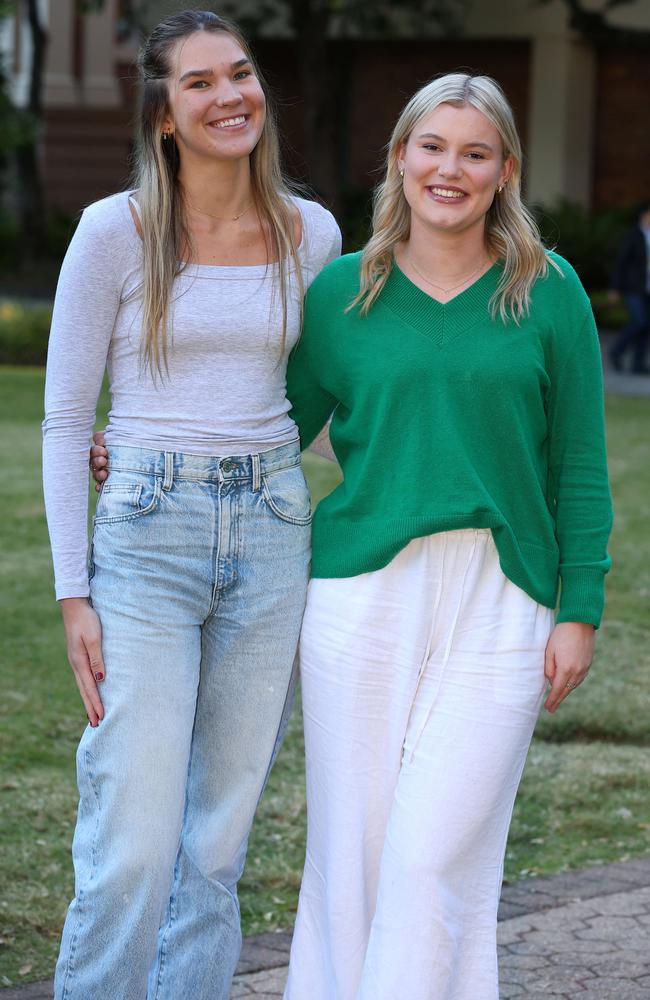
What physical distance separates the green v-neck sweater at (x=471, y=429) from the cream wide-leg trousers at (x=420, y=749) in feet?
0.21

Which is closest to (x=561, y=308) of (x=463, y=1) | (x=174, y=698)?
(x=174, y=698)

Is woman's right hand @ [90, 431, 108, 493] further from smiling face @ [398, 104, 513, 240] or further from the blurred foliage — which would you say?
the blurred foliage

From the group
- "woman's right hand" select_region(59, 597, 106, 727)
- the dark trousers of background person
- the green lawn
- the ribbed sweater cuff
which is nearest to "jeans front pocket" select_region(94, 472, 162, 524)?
"woman's right hand" select_region(59, 597, 106, 727)

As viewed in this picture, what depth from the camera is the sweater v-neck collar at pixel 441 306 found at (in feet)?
9.38

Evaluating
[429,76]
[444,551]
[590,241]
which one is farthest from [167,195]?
[429,76]

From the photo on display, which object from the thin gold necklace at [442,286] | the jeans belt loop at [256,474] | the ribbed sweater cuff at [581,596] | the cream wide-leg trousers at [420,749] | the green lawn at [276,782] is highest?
the thin gold necklace at [442,286]

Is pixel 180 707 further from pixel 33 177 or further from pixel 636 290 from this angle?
pixel 33 177

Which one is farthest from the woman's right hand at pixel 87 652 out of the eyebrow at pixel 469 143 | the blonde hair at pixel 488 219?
the eyebrow at pixel 469 143

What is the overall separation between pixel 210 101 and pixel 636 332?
14960 millimetres

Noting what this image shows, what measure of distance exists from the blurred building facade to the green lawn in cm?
1750

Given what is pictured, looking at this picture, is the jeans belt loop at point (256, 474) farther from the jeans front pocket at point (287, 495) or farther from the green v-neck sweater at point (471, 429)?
the green v-neck sweater at point (471, 429)

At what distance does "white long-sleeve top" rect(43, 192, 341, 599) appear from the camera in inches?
111

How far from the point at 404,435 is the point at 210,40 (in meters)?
0.93

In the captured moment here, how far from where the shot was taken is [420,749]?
2.81 metres
